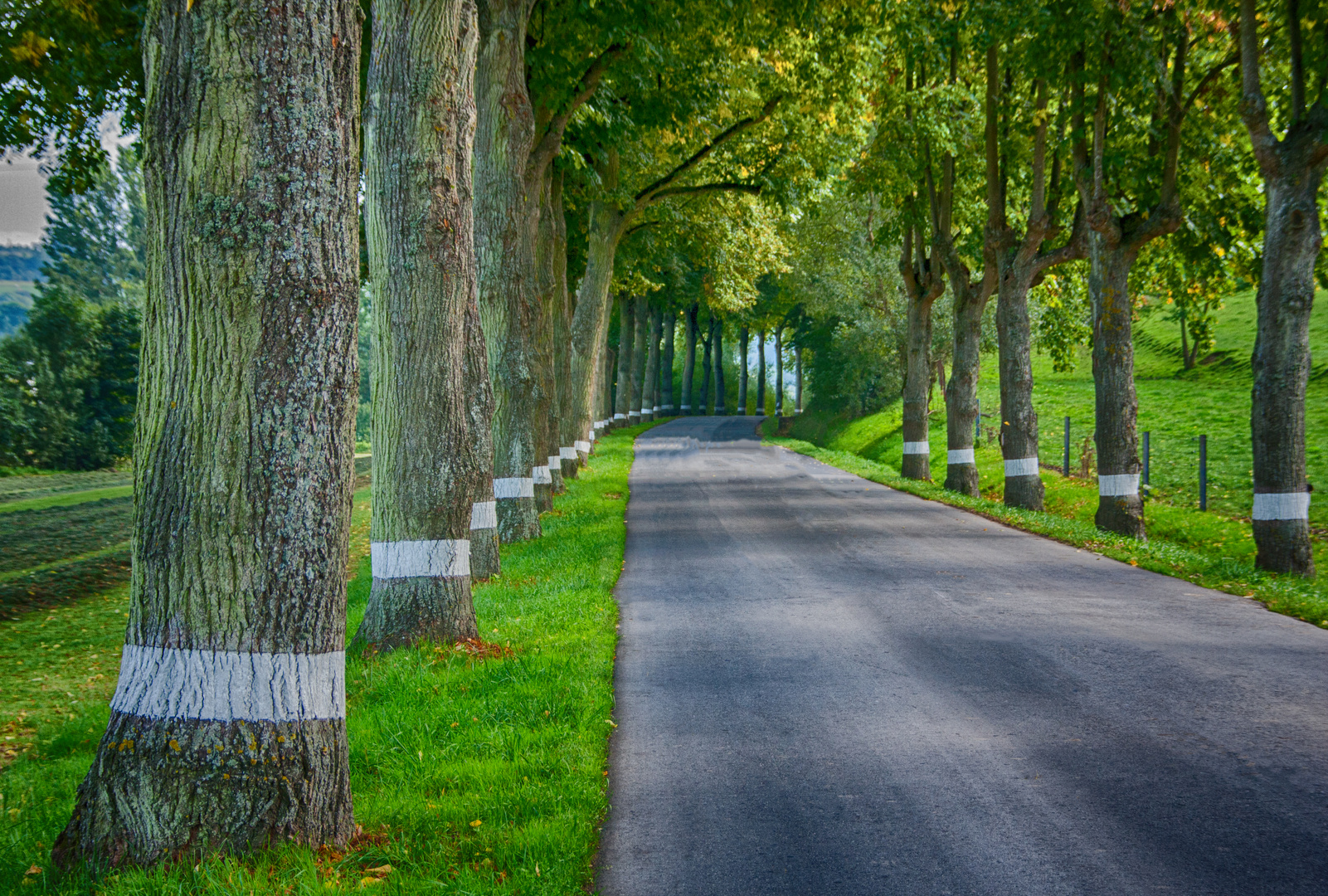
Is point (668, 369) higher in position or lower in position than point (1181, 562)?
higher

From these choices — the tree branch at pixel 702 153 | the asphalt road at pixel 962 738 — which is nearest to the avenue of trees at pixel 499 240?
the tree branch at pixel 702 153

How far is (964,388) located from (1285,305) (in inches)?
398

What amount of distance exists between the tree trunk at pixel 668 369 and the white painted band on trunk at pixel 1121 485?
46.2 m

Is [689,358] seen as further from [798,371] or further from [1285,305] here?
[1285,305]

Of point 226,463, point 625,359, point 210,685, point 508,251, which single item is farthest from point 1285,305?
point 625,359

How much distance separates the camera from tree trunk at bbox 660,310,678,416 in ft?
212

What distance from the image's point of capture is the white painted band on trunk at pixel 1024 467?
18594mm

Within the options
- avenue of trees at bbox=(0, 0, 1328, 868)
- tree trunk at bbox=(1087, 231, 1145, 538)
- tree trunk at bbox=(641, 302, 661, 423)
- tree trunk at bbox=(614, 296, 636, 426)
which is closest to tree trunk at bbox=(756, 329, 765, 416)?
tree trunk at bbox=(641, 302, 661, 423)

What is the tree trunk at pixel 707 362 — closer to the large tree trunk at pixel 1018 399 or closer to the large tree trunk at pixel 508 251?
the large tree trunk at pixel 1018 399

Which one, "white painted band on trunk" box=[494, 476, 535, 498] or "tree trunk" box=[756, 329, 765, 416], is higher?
"tree trunk" box=[756, 329, 765, 416]

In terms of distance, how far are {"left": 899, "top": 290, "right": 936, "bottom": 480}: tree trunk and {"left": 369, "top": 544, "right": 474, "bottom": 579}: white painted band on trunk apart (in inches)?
725

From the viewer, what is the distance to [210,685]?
3.71 meters

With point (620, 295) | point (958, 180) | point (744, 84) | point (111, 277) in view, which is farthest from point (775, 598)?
point (111, 277)

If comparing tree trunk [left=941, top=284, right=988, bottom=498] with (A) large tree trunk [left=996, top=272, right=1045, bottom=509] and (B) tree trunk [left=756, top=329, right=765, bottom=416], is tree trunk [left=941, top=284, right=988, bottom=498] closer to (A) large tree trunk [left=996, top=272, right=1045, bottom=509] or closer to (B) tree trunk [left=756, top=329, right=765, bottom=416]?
(A) large tree trunk [left=996, top=272, right=1045, bottom=509]
